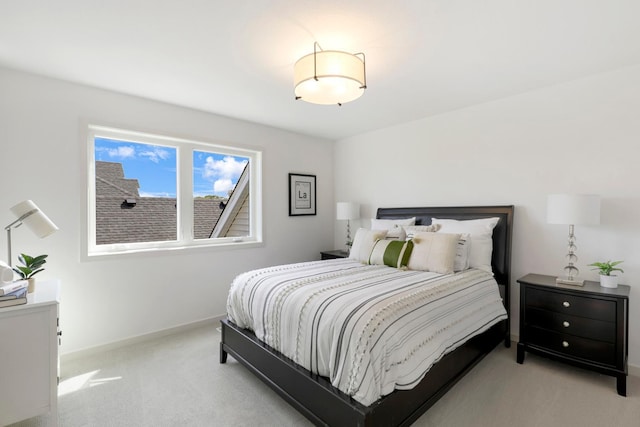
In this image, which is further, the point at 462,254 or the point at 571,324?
the point at 462,254

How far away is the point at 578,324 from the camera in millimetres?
2297

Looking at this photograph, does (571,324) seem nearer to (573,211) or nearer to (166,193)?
(573,211)

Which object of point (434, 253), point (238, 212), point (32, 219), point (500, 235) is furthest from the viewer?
point (238, 212)

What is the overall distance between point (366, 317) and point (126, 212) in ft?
8.96

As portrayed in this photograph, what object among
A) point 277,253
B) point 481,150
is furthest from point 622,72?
point 277,253

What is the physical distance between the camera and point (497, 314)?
2549mm

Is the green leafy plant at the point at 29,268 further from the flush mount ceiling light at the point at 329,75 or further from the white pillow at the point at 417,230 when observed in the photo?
the white pillow at the point at 417,230

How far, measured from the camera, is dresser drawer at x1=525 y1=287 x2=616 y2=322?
85.8 inches

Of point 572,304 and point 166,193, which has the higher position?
Answer: point 166,193

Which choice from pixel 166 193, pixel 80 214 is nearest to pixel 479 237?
pixel 166 193

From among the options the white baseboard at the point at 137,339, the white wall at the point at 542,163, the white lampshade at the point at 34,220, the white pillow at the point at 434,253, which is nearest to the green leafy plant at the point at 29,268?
the white lampshade at the point at 34,220

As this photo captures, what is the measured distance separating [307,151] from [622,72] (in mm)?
3346

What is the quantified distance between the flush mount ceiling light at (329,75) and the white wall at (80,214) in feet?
6.30

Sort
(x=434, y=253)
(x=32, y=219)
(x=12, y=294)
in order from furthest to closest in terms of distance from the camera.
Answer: (x=434, y=253) → (x=32, y=219) → (x=12, y=294)
